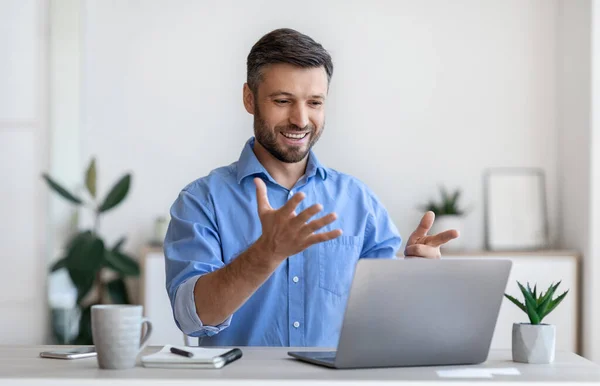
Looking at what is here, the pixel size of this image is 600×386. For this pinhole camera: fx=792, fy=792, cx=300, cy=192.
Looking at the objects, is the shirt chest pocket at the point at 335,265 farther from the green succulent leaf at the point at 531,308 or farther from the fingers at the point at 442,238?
the green succulent leaf at the point at 531,308

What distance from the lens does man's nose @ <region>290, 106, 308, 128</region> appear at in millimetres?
2422

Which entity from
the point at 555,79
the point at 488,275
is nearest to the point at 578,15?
the point at 555,79

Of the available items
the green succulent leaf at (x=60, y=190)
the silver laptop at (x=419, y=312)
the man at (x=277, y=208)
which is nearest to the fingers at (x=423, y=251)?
the man at (x=277, y=208)

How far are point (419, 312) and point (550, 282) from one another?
10.3 ft

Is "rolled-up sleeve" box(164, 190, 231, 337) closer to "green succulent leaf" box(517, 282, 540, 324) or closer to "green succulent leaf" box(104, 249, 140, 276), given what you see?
"green succulent leaf" box(517, 282, 540, 324)

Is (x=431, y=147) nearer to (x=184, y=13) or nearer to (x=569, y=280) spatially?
(x=569, y=280)

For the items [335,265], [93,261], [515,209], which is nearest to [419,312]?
[335,265]

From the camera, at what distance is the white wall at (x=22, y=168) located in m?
4.64

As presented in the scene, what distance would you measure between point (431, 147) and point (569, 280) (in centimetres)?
115

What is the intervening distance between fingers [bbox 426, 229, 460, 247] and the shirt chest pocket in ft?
1.23

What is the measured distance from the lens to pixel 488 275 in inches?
67.2

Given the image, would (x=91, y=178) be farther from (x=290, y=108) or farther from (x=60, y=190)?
(x=290, y=108)

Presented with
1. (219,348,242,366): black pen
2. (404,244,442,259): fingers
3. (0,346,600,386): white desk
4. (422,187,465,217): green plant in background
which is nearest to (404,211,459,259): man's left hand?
(404,244,442,259): fingers

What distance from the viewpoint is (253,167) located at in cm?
252
